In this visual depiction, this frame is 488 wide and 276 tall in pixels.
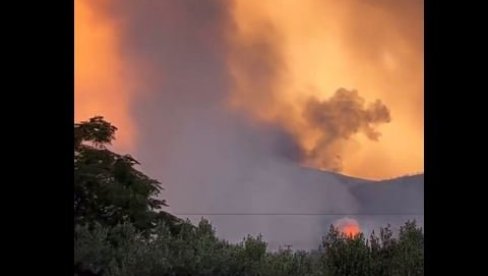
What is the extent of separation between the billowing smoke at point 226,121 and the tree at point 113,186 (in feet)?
0.21

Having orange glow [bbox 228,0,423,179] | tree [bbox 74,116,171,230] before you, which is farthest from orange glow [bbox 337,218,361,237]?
tree [bbox 74,116,171,230]

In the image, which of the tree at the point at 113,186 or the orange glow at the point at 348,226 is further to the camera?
the orange glow at the point at 348,226

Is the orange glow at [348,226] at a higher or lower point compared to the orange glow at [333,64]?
lower

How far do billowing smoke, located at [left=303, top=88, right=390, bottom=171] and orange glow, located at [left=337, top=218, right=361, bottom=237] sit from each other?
0.22m

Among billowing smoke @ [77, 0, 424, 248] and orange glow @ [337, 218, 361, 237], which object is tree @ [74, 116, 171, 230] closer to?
billowing smoke @ [77, 0, 424, 248]

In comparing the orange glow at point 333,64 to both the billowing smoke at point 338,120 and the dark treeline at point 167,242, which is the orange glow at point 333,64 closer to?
the billowing smoke at point 338,120

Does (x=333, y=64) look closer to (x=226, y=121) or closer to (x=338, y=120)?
(x=338, y=120)

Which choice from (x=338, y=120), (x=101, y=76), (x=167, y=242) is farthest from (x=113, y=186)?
(x=338, y=120)

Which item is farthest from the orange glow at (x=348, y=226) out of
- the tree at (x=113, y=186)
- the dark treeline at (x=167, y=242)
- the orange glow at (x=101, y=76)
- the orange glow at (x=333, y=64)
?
the orange glow at (x=101, y=76)

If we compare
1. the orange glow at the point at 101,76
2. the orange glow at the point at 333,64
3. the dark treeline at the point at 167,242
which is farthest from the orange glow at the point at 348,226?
the orange glow at the point at 101,76

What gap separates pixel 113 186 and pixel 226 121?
0.55 m

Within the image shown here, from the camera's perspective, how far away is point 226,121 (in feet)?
10.5

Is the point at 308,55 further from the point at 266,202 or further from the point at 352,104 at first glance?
the point at 266,202

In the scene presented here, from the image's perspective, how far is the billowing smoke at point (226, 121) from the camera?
3105mm
